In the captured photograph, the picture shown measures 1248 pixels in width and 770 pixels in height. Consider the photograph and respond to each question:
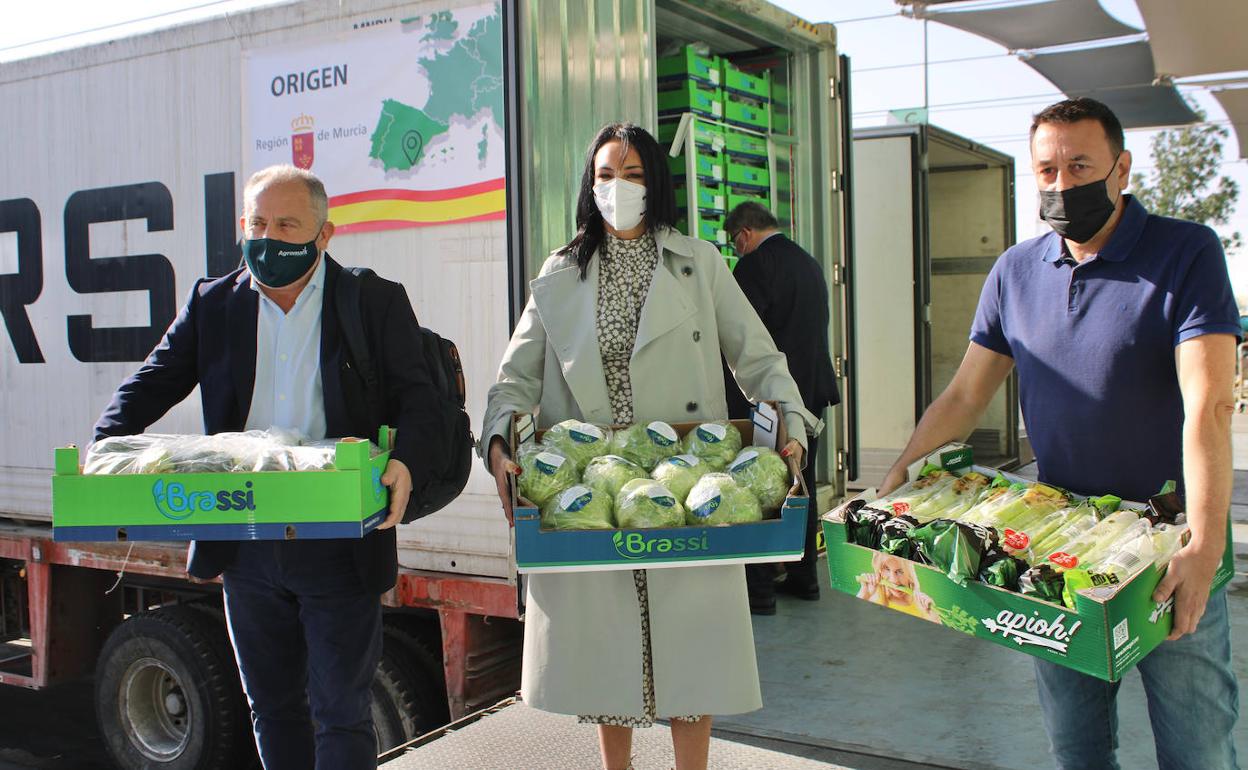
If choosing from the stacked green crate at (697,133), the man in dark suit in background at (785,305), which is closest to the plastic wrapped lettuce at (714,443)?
the man in dark suit in background at (785,305)

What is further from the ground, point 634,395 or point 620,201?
point 620,201

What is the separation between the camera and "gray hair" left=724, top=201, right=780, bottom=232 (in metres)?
5.34

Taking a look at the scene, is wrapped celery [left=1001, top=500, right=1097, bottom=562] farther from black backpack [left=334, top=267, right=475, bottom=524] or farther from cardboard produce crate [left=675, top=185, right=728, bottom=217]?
cardboard produce crate [left=675, top=185, right=728, bottom=217]

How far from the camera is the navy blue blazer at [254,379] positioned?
8.98ft

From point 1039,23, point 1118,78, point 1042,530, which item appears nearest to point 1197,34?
point 1039,23

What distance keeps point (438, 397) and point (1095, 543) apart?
61.2 inches

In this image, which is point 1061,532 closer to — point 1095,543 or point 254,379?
point 1095,543

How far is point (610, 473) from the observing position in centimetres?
257

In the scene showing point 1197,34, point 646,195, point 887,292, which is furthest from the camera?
point 1197,34

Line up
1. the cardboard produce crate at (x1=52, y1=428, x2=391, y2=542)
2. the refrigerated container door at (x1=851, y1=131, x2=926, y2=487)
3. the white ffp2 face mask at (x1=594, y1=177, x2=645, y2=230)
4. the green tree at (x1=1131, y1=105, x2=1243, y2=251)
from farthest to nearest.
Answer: the green tree at (x1=1131, y1=105, x2=1243, y2=251) < the refrigerated container door at (x1=851, y1=131, x2=926, y2=487) < the white ffp2 face mask at (x1=594, y1=177, x2=645, y2=230) < the cardboard produce crate at (x1=52, y1=428, x2=391, y2=542)

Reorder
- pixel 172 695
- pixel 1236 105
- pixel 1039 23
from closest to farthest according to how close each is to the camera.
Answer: pixel 172 695 → pixel 1039 23 → pixel 1236 105

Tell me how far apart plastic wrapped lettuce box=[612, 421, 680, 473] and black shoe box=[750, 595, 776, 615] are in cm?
263

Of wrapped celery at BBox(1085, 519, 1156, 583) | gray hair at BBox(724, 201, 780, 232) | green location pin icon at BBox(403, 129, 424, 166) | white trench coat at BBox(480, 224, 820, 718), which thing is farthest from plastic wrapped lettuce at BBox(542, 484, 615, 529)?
gray hair at BBox(724, 201, 780, 232)

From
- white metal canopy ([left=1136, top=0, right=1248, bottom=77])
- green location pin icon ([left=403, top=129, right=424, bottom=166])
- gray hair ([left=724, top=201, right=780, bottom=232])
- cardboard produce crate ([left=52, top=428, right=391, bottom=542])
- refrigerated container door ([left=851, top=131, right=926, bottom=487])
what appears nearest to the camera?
cardboard produce crate ([left=52, top=428, right=391, bottom=542])
